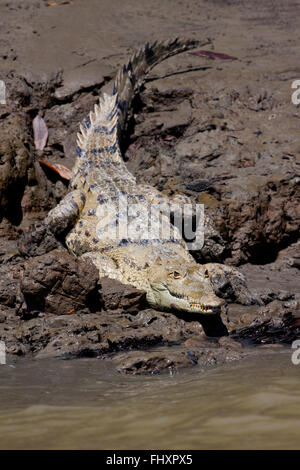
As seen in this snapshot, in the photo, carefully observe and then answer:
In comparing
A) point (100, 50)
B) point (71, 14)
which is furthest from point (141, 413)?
point (71, 14)

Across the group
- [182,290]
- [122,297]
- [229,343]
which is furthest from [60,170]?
[229,343]

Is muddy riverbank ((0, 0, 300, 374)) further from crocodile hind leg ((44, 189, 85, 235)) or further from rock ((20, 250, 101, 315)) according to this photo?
crocodile hind leg ((44, 189, 85, 235))

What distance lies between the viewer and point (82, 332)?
420 centimetres

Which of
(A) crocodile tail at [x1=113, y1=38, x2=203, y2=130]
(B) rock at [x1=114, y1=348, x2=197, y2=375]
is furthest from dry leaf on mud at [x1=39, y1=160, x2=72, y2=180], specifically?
(B) rock at [x1=114, y1=348, x2=197, y2=375]

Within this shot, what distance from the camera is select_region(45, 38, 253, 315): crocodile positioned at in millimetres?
4738

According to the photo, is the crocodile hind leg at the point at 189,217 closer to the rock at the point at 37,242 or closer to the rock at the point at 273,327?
the rock at the point at 37,242

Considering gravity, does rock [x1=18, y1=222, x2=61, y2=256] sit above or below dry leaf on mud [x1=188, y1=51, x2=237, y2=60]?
below

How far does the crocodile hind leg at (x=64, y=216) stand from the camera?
236 inches

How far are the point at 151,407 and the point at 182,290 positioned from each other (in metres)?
1.94

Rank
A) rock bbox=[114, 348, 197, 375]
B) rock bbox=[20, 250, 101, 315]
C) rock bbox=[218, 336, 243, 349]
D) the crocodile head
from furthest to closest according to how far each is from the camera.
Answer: rock bbox=[20, 250, 101, 315]
the crocodile head
rock bbox=[218, 336, 243, 349]
rock bbox=[114, 348, 197, 375]

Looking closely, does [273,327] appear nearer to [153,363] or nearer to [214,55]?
[153,363]

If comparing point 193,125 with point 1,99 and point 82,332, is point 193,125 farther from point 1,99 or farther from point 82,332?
point 82,332

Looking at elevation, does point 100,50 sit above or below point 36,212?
above

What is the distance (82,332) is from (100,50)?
6.63 m
